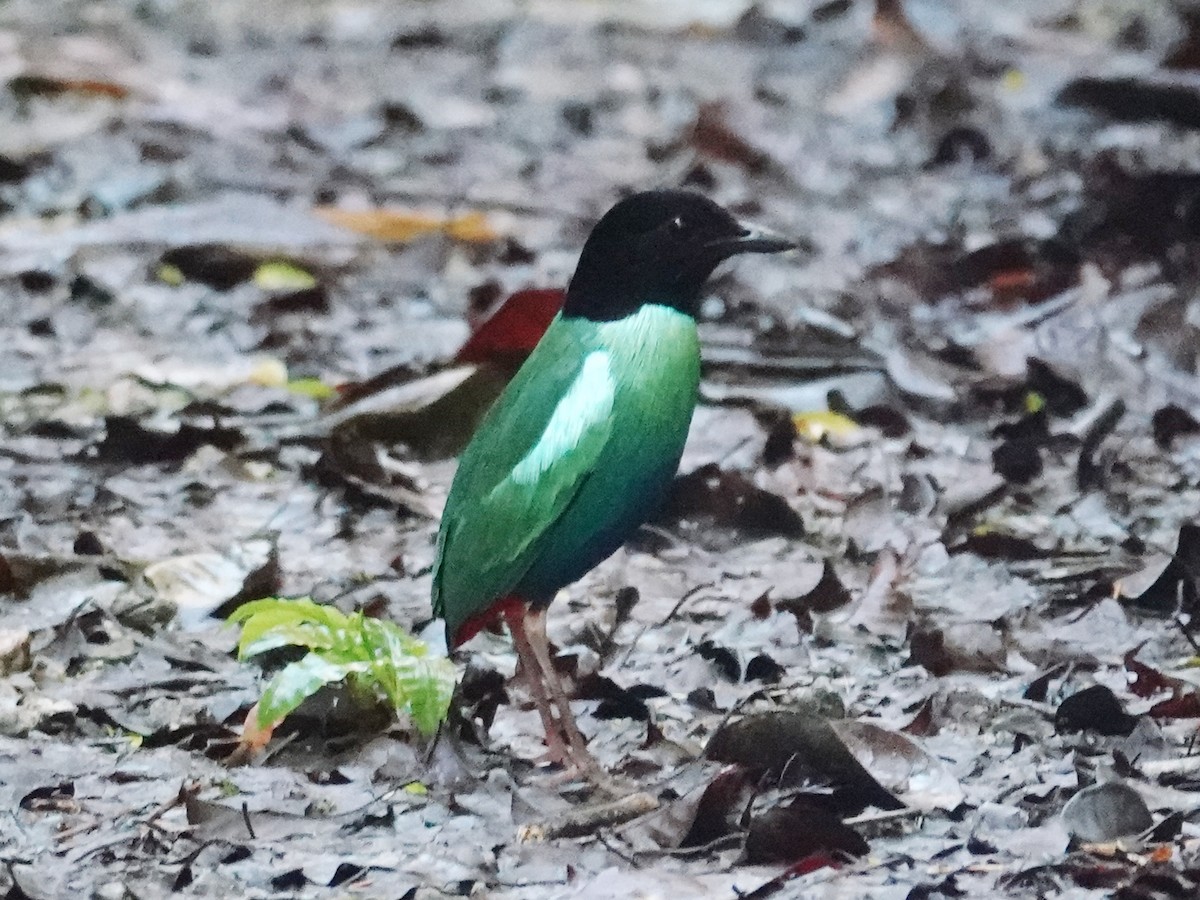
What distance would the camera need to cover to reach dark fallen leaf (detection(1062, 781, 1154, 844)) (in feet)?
10.2

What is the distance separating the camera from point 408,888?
307cm

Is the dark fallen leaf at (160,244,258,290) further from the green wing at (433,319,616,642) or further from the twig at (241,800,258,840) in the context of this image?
the twig at (241,800,258,840)

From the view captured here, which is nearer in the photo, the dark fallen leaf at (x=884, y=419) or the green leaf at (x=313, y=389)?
the dark fallen leaf at (x=884, y=419)

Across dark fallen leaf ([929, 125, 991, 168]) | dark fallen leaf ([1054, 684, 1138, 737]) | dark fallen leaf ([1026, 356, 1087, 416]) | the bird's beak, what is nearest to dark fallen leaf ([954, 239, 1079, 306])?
dark fallen leaf ([1026, 356, 1087, 416])

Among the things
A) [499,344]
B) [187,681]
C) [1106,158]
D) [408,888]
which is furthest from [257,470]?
[1106,158]

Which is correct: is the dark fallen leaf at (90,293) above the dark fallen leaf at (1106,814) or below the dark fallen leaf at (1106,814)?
below

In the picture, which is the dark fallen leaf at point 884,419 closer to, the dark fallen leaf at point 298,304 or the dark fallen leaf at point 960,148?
the dark fallen leaf at point 298,304

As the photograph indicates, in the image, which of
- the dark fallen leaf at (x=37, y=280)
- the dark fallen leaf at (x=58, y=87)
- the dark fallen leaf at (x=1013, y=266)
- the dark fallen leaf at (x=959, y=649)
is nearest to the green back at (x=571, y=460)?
the dark fallen leaf at (x=959, y=649)

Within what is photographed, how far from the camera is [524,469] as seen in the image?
3670mm

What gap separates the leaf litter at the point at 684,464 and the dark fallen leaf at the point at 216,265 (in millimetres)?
18

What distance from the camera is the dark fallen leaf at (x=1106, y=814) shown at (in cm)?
312

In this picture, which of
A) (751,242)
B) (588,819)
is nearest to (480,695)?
(588,819)

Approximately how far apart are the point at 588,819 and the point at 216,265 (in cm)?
416

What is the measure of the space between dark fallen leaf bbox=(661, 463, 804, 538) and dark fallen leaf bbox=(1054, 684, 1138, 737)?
1322 mm
